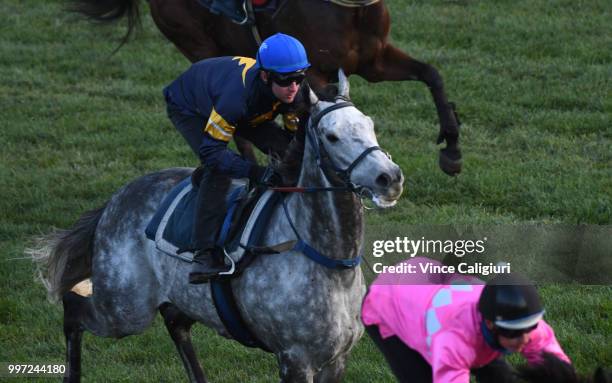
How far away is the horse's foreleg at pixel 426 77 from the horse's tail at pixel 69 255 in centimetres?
275

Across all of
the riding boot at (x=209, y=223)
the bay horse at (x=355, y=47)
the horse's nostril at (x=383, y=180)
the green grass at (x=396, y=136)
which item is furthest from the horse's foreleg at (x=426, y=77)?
the horse's nostril at (x=383, y=180)

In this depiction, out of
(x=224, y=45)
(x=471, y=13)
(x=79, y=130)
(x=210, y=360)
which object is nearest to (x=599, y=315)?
(x=210, y=360)

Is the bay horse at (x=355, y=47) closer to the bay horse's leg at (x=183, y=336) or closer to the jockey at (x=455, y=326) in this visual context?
the bay horse's leg at (x=183, y=336)

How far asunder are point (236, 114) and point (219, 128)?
4.4 inches

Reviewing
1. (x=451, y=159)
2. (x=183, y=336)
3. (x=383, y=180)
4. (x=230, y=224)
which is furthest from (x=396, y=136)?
(x=383, y=180)

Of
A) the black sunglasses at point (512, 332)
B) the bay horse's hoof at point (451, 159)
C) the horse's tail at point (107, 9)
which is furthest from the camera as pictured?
the horse's tail at point (107, 9)

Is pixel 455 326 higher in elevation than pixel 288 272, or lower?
higher

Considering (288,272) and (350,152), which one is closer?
(350,152)

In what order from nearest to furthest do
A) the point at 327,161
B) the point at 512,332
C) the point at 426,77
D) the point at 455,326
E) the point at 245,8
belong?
the point at 512,332
the point at 455,326
the point at 327,161
the point at 426,77
the point at 245,8

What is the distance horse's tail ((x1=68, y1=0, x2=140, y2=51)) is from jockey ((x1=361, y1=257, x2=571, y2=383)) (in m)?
6.34

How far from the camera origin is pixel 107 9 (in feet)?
38.1

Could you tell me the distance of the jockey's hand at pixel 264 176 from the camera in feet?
20.5

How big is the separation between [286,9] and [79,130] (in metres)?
4.14

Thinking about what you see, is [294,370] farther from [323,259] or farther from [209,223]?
[209,223]
